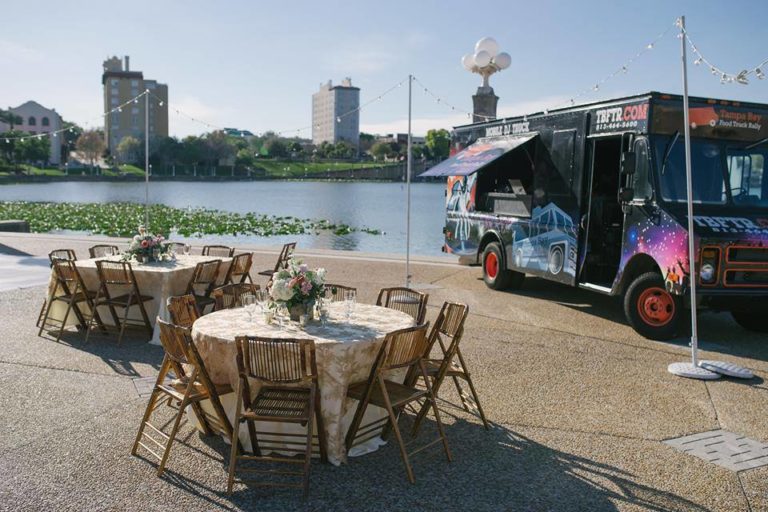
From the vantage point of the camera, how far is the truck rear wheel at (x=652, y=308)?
8.39 metres

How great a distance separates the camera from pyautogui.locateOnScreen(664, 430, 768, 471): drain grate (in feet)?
16.0

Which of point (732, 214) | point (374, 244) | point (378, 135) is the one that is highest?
point (378, 135)

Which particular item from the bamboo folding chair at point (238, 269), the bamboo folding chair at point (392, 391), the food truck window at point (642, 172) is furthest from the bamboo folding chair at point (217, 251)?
the bamboo folding chair at point (392, 391)

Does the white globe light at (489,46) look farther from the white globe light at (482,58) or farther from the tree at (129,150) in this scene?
the tree at (129,150)

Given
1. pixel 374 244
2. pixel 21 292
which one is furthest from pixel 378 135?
pixel 21 292

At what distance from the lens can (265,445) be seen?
4.77 meters

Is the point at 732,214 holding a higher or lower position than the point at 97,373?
higher

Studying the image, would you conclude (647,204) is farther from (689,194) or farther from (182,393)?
(182,393)

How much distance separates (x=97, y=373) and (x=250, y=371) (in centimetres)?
305

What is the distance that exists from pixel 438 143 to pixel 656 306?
9071cm

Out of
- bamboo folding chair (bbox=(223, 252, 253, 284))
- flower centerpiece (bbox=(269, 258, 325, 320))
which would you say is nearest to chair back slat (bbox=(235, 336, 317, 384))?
flower centerpiece (bbox=(269, 258, 325, 320))

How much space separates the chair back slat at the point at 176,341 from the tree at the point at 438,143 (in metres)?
80.8

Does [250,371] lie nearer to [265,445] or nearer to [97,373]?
[265,445]

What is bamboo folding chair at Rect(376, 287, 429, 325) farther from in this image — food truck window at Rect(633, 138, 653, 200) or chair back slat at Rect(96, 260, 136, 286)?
food truck window at Rect(633, 138, 653, 200)
